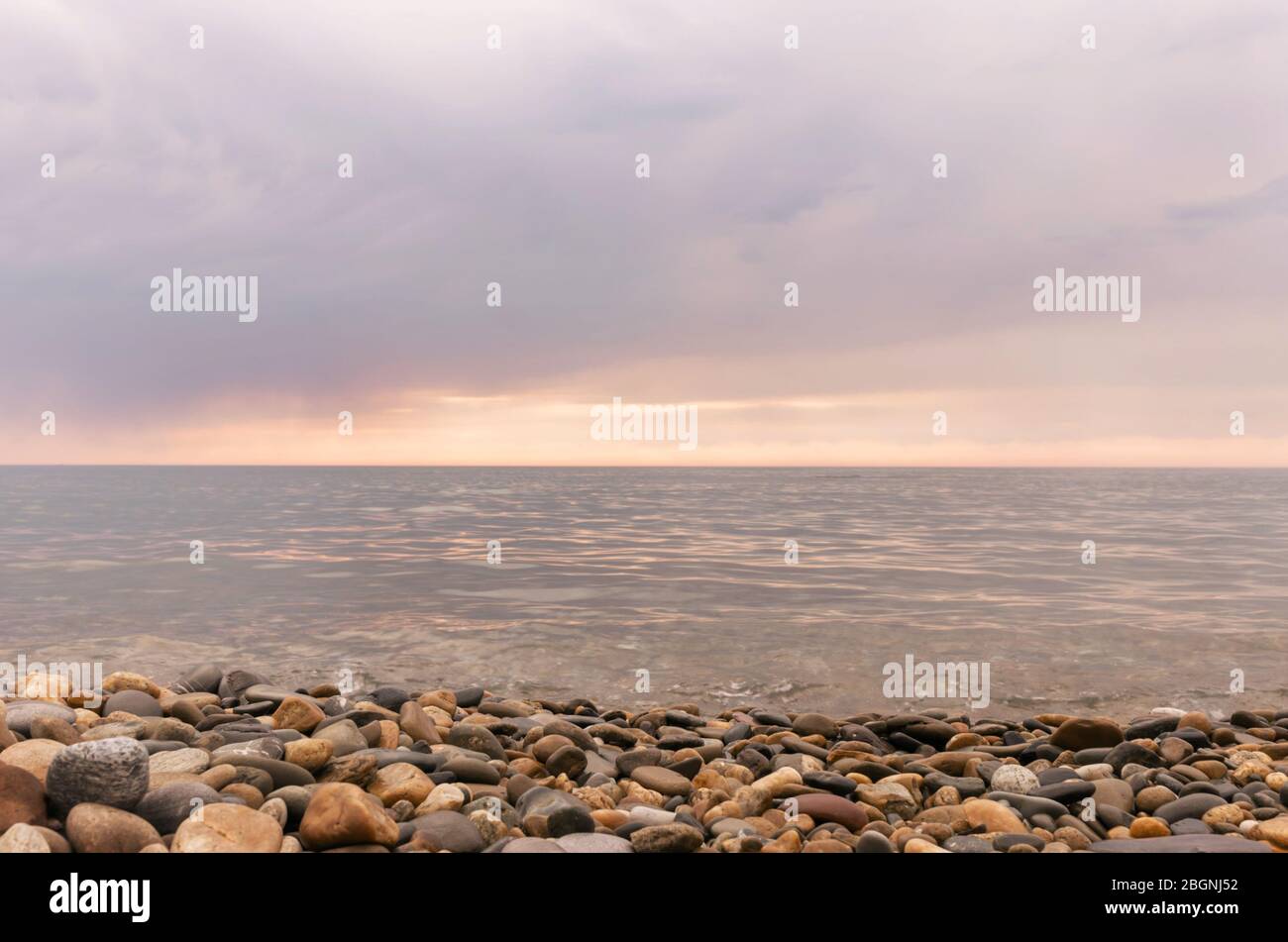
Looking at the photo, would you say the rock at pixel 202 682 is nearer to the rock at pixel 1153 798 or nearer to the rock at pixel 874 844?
the rock at pixel 874 844

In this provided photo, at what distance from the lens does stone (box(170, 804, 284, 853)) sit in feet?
13.3

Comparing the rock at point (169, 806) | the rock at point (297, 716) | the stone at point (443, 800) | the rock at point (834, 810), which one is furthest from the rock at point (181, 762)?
the rock at point (834, 810)

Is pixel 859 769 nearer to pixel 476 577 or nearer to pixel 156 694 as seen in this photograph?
pixel 156 694

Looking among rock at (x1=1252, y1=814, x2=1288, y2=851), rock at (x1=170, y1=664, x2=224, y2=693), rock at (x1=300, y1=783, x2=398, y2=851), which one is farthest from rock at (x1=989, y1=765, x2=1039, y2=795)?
rock at (x1=170, y1=664, x2=224, y2=693)

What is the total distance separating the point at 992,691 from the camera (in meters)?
10.2

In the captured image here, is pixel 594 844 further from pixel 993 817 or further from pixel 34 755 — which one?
pixel 34 755

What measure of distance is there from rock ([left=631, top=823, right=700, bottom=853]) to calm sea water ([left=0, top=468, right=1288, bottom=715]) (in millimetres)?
5482

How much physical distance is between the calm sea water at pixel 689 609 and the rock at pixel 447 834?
213 inches

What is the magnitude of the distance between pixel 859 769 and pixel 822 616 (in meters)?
8.00

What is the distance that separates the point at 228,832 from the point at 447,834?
106cm

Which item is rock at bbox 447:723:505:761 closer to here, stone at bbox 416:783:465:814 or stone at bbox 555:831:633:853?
stone at bbox 416:783:465:814

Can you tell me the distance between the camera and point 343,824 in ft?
14.2

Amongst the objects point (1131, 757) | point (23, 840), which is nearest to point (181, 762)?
point (23, 840)
